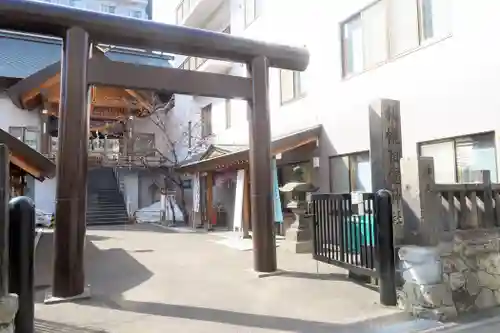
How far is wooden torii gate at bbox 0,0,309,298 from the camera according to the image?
5.84 metres

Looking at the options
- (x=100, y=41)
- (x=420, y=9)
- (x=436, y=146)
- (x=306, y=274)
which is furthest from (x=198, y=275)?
(x=420, y=9)

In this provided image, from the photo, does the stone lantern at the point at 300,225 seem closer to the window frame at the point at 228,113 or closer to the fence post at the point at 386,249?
the fence post at the point at 386,249

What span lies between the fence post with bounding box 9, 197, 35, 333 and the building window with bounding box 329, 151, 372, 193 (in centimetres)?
840

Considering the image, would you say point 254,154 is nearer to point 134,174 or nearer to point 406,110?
point 406,110

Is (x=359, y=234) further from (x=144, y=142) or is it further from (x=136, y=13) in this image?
(x=136, y=13)

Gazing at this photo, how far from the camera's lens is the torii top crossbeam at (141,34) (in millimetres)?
5867

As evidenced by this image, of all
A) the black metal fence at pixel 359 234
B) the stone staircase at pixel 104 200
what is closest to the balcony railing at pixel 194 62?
the stone staircase at pixel 104 200

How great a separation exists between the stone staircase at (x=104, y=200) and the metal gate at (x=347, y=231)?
1705cm

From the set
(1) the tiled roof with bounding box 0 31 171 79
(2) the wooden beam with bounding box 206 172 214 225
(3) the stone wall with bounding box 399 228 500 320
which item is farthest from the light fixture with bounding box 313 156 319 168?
(1) the tiled roof with bounding box 0 31 171 79

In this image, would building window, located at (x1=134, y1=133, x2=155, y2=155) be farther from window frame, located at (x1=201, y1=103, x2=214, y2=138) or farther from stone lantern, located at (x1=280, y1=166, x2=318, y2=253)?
stone lantern, located at (x1=280, y1=166, x2=318, y2=253)

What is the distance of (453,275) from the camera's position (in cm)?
511

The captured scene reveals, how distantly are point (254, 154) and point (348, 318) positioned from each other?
143 inches

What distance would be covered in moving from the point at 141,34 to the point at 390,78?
623 cm

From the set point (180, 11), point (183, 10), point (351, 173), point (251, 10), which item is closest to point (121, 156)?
point (183, 10)
